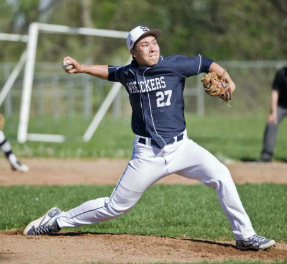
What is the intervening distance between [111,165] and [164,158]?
6.81 m

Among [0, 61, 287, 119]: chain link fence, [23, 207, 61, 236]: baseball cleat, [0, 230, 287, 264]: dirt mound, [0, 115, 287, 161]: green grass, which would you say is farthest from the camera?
[0, 61, 287, 119]: chain link fence

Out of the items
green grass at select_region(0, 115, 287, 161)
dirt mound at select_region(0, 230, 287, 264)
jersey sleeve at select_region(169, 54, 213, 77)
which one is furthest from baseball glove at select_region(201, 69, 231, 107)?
green grass at select_region(0, 115, 287, 161)

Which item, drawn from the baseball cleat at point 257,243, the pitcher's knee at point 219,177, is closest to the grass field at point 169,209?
the baseball cleat at point 257,243

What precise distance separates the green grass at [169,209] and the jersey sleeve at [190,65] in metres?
1.76

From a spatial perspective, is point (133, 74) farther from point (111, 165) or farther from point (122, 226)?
point (111, 165)

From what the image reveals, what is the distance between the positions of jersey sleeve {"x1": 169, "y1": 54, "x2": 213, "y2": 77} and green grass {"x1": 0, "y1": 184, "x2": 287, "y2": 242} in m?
1.76

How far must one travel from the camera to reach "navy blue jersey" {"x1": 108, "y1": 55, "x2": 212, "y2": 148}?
536 centimetres

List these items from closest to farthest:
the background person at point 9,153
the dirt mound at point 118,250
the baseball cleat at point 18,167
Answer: the dirt mound at point 118,250
the background person at point 9,153
the baseball cleat at point 18,167

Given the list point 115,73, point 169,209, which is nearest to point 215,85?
point 115,73

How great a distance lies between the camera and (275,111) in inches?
454

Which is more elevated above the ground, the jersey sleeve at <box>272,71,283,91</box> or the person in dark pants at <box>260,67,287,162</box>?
the jersey sleeve at <box>272,71,283,91</box>

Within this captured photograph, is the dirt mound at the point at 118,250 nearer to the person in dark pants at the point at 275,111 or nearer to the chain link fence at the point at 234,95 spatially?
the person in dark pants at the point at 275,111

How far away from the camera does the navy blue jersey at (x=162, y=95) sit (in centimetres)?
536

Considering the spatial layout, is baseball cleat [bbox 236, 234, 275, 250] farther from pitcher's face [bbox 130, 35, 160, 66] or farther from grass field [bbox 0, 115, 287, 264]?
pitcher's face [bbox 130, 35, 160, 66]
